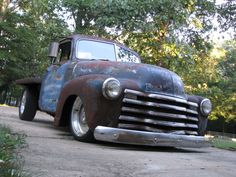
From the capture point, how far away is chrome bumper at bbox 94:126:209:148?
19.8 ft

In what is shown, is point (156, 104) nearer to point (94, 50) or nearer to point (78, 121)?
point (78, 121)

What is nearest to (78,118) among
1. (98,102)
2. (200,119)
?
(98,102)

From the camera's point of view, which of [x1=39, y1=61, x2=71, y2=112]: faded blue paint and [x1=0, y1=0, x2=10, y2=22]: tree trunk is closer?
[x1=39, y1=61, x2=71, y2=112]: faded blue paint

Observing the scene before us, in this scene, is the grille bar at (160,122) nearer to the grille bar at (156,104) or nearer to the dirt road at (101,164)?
the grille bar at (156,104)

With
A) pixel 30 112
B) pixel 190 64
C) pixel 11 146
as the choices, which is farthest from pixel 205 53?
pixel 11 146

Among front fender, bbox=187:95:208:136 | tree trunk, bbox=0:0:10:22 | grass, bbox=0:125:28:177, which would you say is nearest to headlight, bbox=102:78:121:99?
grass, bbox=0:125:28:177

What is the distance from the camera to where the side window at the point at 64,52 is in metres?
8.69

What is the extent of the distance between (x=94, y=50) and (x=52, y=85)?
1125mm

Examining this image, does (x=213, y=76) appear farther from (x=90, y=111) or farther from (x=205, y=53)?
(x=90, y=111)

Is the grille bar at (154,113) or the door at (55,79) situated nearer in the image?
the grille bar at (154,113)

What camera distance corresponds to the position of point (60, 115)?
24.2 feet

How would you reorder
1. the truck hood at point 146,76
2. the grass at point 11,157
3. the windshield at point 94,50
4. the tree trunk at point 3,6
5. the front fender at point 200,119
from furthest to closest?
the tree trunk at point 3,6
the windshield at point 94,50
the front fender at point 200,119
the truck hood at point 146,76
the grass at point 11,157

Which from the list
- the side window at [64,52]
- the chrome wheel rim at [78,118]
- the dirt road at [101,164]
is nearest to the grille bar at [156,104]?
the dirt road at [101,164]

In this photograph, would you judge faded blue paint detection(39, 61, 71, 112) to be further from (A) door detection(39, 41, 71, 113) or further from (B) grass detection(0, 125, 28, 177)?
(B) grass detection(0, 125, 28, 177)
